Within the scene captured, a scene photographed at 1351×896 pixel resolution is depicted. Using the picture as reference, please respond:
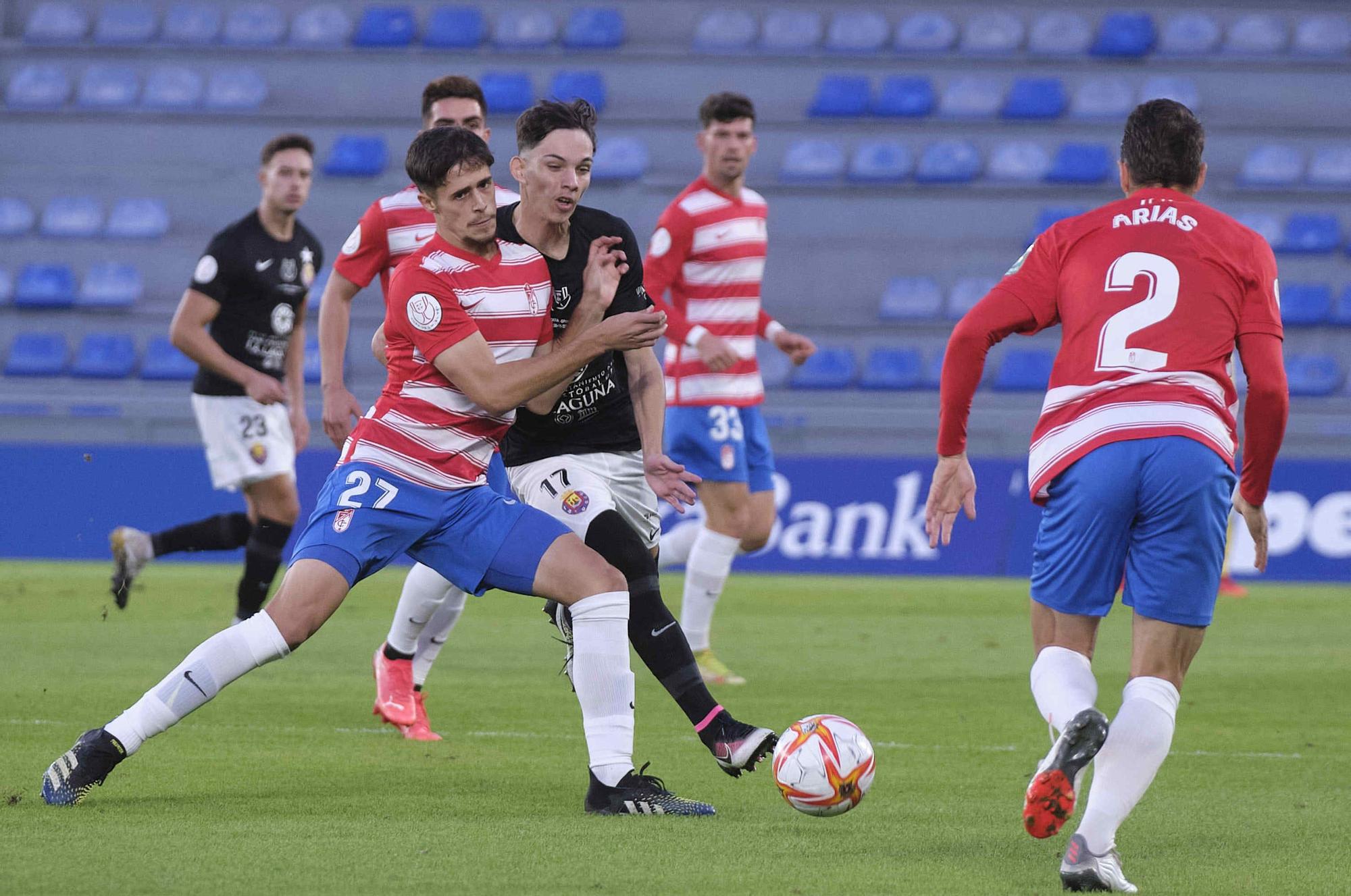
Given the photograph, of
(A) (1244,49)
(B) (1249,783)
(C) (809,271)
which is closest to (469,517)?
(B) (1249,783)

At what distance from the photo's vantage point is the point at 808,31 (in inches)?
770

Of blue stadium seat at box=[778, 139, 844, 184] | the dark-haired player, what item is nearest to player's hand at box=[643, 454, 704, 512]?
the dark-haired player

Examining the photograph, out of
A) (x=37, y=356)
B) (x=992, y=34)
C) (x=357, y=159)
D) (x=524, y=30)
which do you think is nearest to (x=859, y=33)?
(x=992, y=34)

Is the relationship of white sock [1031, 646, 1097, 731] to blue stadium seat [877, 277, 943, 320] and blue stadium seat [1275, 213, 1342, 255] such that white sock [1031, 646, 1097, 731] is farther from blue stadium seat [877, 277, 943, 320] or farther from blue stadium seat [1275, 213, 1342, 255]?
blue stadium seat [1275, 213, 1342, 255]

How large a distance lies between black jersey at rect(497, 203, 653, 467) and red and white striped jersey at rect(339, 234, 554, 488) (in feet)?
0.96

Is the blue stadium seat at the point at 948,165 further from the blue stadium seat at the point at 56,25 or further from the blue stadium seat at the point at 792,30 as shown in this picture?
the blue stadium seat at the point at 56,25

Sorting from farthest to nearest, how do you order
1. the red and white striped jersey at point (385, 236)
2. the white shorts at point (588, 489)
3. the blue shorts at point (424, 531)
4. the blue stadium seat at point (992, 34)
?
the blue stadium seat at point (992, 34) < the red and white striped jersey at point (385, 236) < the white shorts at point (588, 489) < the blue shorts at point (424, 531)

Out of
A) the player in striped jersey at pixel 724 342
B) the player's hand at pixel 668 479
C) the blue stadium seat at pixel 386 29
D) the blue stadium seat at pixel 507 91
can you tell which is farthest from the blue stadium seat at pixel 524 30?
the player's hand at pixel 668 479

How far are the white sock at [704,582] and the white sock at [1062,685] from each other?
13.5 ft

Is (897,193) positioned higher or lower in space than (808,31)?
lower

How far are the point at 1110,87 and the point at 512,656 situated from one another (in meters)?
12.6

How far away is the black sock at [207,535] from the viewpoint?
9125mm

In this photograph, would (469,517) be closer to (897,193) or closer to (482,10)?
(897,193)

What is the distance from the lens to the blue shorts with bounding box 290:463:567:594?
463cm
